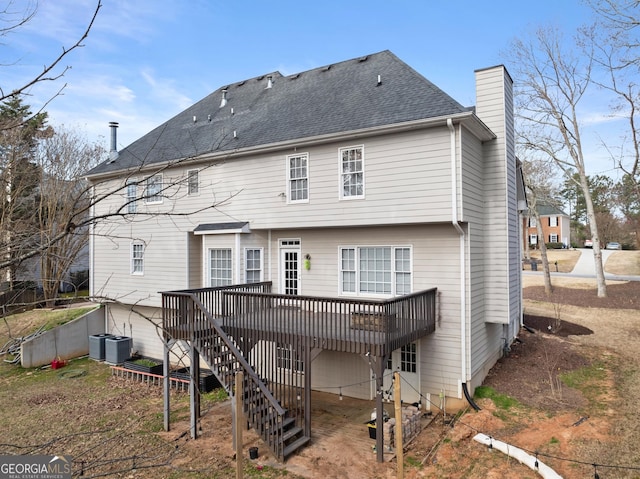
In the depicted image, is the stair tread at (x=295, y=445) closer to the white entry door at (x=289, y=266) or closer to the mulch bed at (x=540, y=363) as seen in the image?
the white entry door at (x=289, y=266)

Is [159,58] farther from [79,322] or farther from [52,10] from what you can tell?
[79,322]

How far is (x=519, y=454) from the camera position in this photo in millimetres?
7805

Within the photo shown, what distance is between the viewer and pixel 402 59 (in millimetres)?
13547

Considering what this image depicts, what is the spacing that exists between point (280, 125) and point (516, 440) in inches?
428

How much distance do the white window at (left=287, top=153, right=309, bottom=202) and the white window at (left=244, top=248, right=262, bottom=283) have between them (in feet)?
7.55

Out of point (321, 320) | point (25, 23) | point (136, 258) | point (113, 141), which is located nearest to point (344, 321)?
point (321, 320)

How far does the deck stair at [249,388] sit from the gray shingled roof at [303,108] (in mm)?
4435

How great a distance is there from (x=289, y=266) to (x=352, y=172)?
3.85 meters

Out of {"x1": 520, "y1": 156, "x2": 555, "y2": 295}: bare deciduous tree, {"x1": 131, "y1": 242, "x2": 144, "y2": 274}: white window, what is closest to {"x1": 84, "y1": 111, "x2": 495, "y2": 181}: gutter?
{"x1": 131, "y1": 242, "x2": 144, "y2": 274}: white window

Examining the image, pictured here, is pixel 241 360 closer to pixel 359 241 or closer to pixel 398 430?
pixel 398 430

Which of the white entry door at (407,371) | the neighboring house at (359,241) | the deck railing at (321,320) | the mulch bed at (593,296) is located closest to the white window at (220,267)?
the neighboring house at (359,241)

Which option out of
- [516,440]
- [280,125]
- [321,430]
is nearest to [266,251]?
[280,125]

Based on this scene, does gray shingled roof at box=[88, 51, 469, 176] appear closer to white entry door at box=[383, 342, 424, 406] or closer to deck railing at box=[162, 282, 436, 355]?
deck railing at box=[162, 282, 436, 355]

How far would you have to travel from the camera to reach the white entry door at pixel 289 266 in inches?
515
